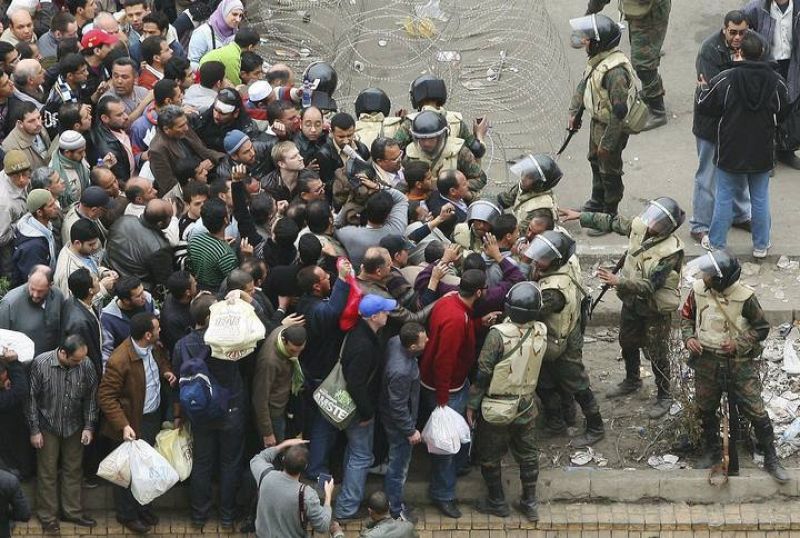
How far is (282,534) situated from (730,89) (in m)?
5.04

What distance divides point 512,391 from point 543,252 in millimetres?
896

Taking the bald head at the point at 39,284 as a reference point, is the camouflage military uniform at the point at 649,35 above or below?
below

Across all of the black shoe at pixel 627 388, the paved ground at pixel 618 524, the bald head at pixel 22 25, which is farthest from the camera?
the bald head at pixel 22 25

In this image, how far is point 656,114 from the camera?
14.7 meters

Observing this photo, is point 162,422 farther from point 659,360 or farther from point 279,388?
point 659,360

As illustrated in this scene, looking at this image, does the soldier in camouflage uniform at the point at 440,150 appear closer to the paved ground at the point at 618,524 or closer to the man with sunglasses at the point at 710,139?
the man with sunglasses at the point at 710,139

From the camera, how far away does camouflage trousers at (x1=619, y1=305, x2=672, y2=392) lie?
10.9m

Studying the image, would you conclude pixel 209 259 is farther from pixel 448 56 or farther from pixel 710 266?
pixel 448 56

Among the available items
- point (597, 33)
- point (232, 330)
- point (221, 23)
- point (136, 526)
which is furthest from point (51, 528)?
point (597, 33)

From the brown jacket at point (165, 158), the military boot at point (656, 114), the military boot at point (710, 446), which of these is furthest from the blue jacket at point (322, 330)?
the military boot at point (656, 114)

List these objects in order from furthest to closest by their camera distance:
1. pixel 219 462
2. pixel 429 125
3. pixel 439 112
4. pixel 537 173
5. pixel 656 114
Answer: pixel 656 114 → pixel 439 112 → pixel 429 125 → pixel 537 173 → pixel 219 462

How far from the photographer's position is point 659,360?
11.1 metres

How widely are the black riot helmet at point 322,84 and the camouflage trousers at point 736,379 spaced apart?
11.3 ft

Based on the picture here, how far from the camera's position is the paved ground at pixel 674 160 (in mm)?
13117
